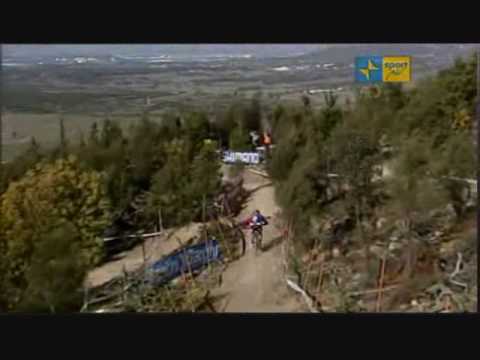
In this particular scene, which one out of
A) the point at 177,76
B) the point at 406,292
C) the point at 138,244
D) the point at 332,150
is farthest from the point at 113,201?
the point at 406,292

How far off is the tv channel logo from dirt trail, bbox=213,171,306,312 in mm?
1033

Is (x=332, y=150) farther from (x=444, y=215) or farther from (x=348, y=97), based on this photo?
(x=444, y=215)

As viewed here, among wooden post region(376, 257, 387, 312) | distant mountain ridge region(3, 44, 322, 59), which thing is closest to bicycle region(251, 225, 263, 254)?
wooden post region(376, 257, 387, 312)

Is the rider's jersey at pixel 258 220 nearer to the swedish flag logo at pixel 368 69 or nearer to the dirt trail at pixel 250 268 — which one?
the dirt trail at pixel 250 268

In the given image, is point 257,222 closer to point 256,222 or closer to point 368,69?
point 256,222

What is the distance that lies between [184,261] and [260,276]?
0.55 m

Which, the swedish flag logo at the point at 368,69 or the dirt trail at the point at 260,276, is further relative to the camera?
the dirt trail at the point at 260,276

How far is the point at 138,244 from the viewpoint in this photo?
7.81 meters

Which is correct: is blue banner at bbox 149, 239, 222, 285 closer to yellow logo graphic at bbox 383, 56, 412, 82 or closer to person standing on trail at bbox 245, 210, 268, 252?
person standing on trail at bbox 245, 210, 268, 252

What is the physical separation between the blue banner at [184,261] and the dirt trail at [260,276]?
0.55 feet

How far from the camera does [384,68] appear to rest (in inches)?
303

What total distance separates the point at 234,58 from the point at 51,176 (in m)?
1.52

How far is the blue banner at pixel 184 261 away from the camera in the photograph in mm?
7832

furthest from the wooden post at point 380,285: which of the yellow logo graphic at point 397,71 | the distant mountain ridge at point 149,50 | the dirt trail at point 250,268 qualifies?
the distant mountain ridge at point 149,50
